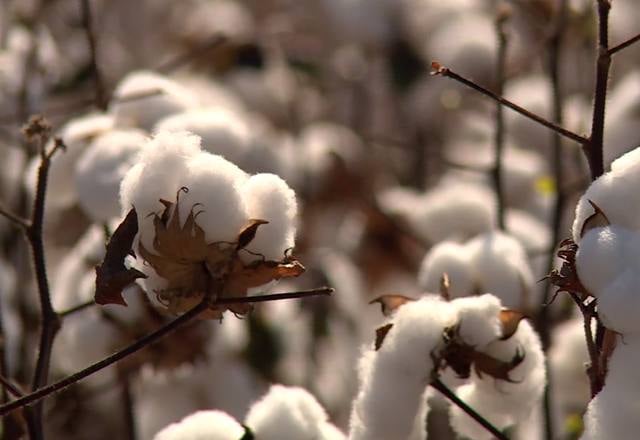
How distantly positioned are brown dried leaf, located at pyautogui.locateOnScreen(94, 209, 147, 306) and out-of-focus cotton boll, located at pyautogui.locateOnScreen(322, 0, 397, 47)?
160 centimetres

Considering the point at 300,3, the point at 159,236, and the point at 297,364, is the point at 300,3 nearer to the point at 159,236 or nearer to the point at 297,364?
the point at 297,364

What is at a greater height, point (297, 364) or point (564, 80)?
point (564, 80)

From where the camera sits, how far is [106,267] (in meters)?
0.81

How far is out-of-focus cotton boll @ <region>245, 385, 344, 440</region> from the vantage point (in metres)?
0.95

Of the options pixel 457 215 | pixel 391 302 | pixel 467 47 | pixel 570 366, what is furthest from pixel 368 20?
pixel 391 302

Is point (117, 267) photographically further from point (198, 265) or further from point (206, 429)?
point (206, 429)

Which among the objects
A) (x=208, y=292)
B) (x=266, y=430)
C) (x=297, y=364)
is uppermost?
(x=208, y=292)

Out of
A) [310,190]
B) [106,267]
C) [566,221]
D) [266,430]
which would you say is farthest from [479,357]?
[310,190]

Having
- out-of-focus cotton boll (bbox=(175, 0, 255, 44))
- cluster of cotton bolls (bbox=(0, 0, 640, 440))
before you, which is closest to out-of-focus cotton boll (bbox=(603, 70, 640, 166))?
cluster of cotton bolls (bbox=(0, 0, 640, 440))

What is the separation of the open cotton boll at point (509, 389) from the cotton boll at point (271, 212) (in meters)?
0.17

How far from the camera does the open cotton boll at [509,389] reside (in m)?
0.92

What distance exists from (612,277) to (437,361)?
6.6 inches

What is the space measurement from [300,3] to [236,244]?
94.5 inches

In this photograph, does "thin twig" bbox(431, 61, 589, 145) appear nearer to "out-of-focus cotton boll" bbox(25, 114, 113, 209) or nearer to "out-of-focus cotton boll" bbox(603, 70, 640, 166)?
"out-of-focus cotton boll" bbox(25, 114, 113, 209)
